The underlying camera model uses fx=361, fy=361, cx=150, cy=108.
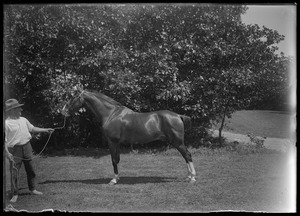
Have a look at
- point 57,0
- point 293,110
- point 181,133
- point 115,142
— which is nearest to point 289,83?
point 293,110

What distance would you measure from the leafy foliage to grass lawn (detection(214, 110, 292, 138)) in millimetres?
367

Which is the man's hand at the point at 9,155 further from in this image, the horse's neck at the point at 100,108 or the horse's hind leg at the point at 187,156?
the horse's hind leg at the point at 187,156

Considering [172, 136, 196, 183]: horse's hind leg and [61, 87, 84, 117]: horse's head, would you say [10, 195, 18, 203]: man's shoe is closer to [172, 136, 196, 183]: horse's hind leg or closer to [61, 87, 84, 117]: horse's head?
[61, 87, 84, 117]: horse's head

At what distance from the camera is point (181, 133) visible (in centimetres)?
912

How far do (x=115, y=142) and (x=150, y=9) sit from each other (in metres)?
3.60

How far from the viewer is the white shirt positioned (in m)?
7.67

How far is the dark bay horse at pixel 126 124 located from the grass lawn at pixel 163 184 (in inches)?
27.9

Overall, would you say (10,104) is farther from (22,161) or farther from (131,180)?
(131,180)

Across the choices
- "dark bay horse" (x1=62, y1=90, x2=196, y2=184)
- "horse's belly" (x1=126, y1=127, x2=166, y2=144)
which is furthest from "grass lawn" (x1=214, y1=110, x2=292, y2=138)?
"horse's belly" (x1=126, y1=127, x2=166, y2=144)

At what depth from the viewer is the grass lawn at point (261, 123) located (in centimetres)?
809

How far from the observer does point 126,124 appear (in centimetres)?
909

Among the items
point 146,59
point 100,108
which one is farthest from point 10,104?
point 146,59

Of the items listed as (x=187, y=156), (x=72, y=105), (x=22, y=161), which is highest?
(x=72, y=105)

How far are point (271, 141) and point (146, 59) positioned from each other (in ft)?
14.2
